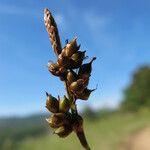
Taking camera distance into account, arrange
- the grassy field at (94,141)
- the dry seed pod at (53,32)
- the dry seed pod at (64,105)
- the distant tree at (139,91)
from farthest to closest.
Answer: the distant tree at (139,91) < the grassy field at (94,141) < the dry seed pod at (64,105) < the dry seed pod at (53,32)

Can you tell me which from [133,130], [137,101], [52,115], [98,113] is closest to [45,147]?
[133,130]

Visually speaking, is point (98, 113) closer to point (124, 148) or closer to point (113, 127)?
point (113, 127)

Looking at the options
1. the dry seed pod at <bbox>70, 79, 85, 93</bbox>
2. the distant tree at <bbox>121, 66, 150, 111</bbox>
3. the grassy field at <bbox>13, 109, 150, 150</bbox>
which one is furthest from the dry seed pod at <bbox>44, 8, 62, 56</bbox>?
the distant tree at <bbox>121, 66, 150, 111</bbox>

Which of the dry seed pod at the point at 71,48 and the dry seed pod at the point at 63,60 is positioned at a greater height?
the dry seed pod at the point at 71,48

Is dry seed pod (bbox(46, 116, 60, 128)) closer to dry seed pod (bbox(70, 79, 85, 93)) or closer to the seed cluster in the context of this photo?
the seed cluster

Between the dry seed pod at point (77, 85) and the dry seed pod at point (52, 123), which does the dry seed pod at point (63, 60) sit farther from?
the dry seed pod at point (52, 123)

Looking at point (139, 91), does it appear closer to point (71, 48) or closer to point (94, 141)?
point (94, 141)

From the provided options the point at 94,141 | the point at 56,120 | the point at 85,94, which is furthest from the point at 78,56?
the point at 94,141

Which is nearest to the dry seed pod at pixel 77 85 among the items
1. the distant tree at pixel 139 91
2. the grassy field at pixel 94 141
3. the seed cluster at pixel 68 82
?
the seed cluster at pixel 68 82
